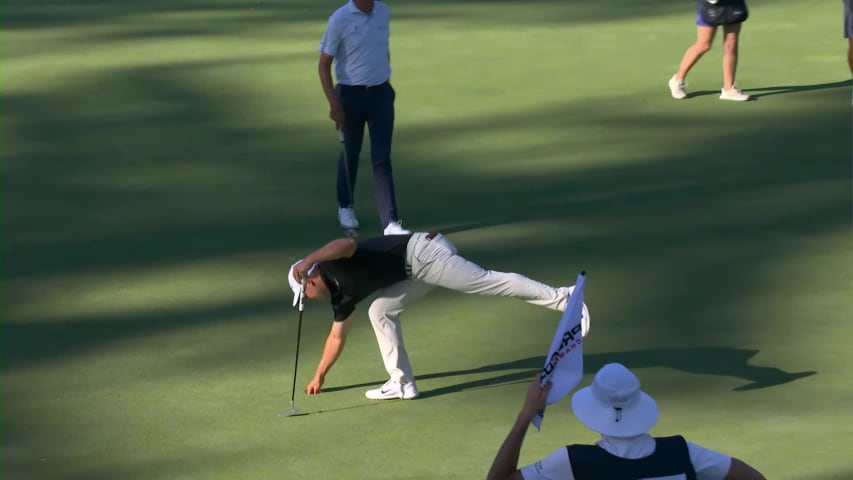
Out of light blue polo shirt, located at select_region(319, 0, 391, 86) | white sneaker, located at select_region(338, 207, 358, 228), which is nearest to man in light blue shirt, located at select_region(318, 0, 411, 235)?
light blue polo shirt, located at select_region(319, 0, 391, 86)

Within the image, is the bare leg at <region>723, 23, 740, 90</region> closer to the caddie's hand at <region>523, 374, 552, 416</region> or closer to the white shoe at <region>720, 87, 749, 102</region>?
the white shoe at <region>720, 87, 749, 102</region>

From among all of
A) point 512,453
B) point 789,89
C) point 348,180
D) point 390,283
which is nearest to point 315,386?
point 390,283

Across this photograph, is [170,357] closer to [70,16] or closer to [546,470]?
[546,470]

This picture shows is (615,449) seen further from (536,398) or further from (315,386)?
(315,386)

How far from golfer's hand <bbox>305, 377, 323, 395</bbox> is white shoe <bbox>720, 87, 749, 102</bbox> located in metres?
7.41

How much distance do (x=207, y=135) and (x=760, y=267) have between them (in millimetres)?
5902

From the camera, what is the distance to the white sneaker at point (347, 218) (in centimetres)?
1135

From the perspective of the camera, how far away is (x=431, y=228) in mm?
11438

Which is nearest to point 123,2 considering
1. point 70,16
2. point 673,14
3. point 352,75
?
point 70,16

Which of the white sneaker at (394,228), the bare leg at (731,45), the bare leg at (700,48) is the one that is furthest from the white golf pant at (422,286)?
the bare leg at (700,48)

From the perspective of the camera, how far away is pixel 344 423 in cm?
798

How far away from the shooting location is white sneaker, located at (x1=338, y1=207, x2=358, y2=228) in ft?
37.2

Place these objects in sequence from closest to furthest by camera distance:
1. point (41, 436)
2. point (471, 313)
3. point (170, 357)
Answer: point (41, 436) < point (170, 357) < point (471, 313)

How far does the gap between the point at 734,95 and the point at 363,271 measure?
749 centimetres
